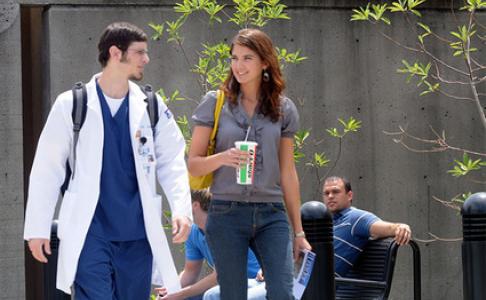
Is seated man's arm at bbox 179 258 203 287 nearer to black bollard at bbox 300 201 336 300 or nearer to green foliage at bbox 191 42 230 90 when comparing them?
black bollard at bbox 300 201 336 300

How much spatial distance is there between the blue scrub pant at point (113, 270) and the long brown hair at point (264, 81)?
0.93m

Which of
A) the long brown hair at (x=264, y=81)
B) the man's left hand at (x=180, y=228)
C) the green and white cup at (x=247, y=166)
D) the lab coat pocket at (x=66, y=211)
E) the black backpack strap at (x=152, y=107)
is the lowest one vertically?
the man's left hand at (x=180, y=228)

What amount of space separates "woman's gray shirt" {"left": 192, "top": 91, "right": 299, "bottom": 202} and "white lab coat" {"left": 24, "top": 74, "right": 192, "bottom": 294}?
0.29 m

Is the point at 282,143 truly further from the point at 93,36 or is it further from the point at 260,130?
the point at 93,36

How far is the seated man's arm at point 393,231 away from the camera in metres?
7.01

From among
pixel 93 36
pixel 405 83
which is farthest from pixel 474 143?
pixel 93 36

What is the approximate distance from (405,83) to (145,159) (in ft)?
16.1

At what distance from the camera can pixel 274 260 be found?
5598 millimetres

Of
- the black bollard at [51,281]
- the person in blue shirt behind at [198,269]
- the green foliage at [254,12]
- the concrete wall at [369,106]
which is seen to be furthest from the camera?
the concrete wall at [369,106]

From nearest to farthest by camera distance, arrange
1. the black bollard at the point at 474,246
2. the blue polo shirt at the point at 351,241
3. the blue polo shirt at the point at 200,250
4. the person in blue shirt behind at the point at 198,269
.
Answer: the black bollard at the point at 474,246
the person in blue shirt behind at the point at 198,269
the blue polo shirt at the point at 200,250
the blue polo shirt at the point at 351,241

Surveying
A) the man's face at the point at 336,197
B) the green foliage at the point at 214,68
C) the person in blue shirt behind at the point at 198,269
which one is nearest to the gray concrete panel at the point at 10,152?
the green foliage at the point at 214,68

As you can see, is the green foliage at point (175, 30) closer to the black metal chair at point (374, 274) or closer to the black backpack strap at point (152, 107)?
the black metal chair at point (374, 274)

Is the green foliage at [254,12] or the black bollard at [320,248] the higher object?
the green foliage at [254,12]

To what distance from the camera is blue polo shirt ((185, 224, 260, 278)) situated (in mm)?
7105
